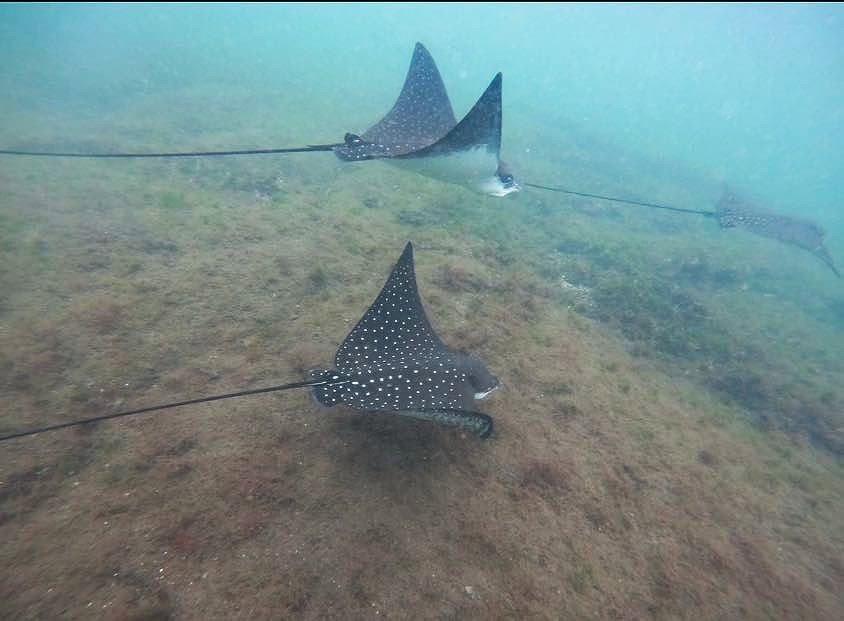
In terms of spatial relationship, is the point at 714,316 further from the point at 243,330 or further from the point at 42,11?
the point at 42,11

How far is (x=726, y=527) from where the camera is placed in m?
3.89

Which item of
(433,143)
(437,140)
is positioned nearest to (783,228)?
(437,140)

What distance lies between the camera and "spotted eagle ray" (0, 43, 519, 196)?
4.54 metres

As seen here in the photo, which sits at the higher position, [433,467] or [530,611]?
[433,467]

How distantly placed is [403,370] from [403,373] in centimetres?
4

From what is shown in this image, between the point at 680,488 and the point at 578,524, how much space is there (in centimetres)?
148

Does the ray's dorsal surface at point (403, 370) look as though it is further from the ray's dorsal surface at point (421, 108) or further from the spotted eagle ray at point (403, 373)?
the ray's dorsal surface at point (421, 108)

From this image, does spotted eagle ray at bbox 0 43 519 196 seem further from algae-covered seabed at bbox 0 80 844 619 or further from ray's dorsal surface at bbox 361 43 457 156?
algae-covered seabed at bbox 0 80 844 619

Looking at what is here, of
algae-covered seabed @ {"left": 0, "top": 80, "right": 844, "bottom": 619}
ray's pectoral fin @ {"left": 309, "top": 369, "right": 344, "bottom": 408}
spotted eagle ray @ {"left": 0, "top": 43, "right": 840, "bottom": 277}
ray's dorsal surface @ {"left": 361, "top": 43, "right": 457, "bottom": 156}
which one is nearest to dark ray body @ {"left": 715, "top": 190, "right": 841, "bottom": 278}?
algae-covered seabed @ {"left": 0, "top": 80, "right": 844, "bottom": 619}

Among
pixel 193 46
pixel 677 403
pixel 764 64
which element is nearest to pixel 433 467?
pixel 677 403

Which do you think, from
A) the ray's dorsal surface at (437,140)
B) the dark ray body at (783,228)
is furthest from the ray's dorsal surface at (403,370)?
the dark ray body at (783,228)

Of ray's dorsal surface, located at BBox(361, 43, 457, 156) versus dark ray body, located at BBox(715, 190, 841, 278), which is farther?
dark ray body, located at BBox(715, 190, 841, 278)

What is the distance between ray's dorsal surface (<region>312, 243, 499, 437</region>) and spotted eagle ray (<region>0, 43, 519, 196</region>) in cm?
165

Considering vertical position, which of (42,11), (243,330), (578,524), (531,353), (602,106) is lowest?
(578,524)
